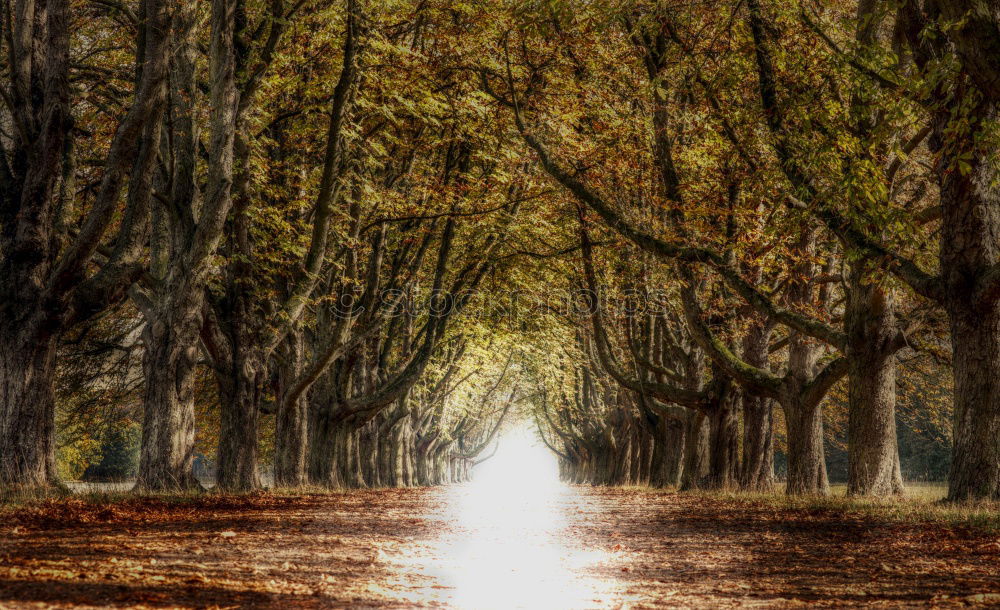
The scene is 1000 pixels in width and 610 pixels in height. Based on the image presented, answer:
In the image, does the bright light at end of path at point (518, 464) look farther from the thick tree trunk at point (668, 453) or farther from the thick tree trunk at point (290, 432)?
the thick tree trunk at point (290, 432)

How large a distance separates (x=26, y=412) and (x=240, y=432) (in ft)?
17.8

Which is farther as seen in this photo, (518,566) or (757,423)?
(757,423)

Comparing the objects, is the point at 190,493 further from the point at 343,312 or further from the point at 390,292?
the point at 390,292

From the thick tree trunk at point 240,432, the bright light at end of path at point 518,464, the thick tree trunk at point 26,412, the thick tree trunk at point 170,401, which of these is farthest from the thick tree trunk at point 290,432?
the bright light at end of path at point 518,464

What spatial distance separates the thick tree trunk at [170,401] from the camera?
1294 centimetres

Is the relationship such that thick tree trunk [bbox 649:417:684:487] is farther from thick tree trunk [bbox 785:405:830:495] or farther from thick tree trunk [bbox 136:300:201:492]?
thick tree trunk [bbox 136:300:201:492]

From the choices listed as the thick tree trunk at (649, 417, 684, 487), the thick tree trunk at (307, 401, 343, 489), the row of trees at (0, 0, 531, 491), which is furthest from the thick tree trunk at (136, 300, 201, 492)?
the thick tree trunk at (649, 417, 684, 487)

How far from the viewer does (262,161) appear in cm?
1578

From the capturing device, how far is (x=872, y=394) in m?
14.2

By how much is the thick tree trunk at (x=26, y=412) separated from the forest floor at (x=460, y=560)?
1.17 meters

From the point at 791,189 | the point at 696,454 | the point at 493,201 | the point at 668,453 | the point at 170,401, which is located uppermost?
the point at 493,201

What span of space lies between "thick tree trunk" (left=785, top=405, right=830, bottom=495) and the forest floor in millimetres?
4887

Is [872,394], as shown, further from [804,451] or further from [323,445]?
[323,445]

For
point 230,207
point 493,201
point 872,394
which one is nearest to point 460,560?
point 230,207
